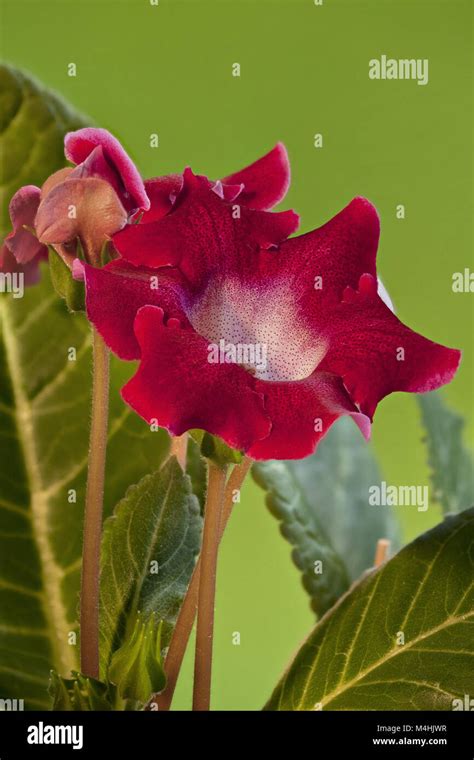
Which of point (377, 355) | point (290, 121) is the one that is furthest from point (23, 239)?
point (290, 121)

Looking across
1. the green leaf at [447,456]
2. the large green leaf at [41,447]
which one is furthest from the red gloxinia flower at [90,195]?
the green leaf at [447,456]

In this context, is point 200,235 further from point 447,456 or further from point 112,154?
point 447,456

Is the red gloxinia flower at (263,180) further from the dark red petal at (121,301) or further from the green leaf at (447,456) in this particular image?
the green leaf at (447,456)

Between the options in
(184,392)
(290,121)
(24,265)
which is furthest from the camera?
(290,121)

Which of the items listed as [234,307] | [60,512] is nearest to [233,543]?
[60,512]

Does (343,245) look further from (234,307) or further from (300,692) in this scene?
(300,692)

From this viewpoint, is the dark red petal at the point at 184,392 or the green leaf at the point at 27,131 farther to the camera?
the green leaf at the point at 27,131
